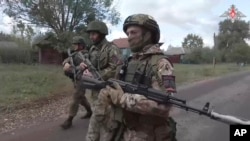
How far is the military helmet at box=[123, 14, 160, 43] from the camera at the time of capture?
317 cm

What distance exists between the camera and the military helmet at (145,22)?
3170mm

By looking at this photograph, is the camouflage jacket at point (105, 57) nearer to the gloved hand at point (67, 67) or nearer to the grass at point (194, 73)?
the gloved hand at point (67, 67)

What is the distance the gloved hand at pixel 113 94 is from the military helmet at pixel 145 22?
56cm

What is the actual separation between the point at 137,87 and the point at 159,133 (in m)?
0.44

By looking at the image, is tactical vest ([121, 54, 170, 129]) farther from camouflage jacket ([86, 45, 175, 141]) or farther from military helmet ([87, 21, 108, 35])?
military helmet ([87, 21, 108, 35])

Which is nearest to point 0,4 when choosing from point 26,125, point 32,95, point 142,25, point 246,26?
point 32,95

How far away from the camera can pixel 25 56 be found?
33.2 meters

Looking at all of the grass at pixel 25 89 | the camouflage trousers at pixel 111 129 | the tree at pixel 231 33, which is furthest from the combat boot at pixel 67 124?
the tree at pixel 231 33

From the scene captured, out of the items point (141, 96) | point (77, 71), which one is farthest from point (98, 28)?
point (141, 96)

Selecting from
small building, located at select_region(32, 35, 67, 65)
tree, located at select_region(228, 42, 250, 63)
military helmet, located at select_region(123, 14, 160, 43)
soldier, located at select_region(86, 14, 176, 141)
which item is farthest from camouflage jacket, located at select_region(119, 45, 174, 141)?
tree, located at select_region(228, 42, 250, 63)

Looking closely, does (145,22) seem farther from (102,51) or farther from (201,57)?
(201,57)

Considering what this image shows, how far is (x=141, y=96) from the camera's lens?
112 inches

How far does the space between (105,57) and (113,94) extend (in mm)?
2470

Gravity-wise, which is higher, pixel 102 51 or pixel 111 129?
pixel 102 51
